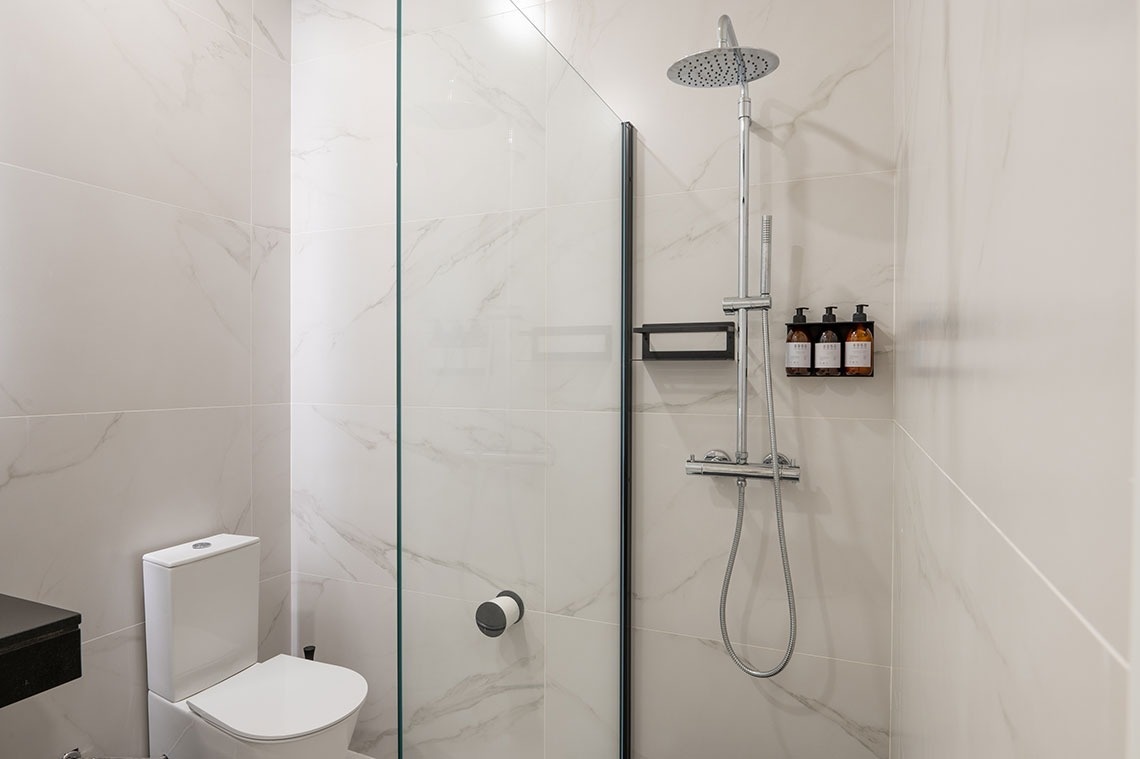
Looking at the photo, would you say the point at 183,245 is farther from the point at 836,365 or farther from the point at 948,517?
the point at 948,517

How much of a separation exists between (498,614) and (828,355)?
91 cm

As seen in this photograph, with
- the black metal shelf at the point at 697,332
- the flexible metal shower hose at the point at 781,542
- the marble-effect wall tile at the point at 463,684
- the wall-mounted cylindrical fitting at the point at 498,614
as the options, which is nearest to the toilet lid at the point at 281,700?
the marble-effect wall tile at the point at 463,684

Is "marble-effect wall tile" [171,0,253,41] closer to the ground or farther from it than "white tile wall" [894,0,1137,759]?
farther from it

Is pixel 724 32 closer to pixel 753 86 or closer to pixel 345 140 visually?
pixel 753 86

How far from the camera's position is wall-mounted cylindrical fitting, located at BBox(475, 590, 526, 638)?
3.34 feet

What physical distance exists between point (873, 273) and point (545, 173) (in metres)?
0.81

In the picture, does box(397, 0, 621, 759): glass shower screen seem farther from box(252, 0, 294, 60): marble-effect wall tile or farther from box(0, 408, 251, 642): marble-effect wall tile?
box(252, 0, 294, 60): marble-effect wall tile

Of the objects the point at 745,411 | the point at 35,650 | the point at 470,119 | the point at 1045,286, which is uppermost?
the point at 470,119

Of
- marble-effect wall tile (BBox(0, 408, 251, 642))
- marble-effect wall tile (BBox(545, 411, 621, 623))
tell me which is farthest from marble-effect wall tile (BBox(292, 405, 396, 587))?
marble-effect wall tile (BBox(545, 411, 621, 623))

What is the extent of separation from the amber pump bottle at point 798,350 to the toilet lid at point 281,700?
1.43 meters

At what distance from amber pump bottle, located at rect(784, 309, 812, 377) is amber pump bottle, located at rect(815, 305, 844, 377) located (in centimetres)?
2

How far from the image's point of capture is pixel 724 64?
1.26 meters

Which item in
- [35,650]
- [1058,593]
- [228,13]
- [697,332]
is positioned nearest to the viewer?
[1058,593]

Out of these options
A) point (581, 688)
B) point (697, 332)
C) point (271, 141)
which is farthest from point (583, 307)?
point (271, 141)
